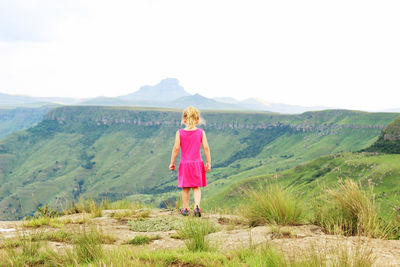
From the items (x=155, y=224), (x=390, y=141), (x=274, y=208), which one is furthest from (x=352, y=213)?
(x=390, y=141)

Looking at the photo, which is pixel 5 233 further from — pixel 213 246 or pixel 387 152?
pixel 387 152

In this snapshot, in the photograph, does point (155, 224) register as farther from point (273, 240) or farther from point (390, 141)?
point (390, 141)

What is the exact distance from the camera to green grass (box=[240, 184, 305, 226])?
7059mm

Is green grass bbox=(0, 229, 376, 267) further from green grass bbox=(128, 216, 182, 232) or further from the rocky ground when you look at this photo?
green grass bbox=(128, 216, 182, 232)

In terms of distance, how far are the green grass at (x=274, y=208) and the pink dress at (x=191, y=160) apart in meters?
2.09

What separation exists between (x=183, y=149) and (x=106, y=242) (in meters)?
4.01

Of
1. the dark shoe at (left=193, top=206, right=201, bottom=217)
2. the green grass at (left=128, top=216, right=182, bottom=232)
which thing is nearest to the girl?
the dark shoe at (left=193, top=206, right=201, bottom=217)

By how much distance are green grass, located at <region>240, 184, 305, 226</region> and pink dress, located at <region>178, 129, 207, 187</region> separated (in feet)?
6.84

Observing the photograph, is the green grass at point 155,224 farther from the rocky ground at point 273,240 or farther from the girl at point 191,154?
the girl at point 191,154

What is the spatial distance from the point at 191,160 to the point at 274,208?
121 inches

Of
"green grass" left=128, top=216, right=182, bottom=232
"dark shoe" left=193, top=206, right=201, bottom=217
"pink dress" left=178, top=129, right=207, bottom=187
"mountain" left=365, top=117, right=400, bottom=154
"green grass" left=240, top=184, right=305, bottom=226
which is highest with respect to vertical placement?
"pink dress" left=178, top=129, right=207, bottom=187

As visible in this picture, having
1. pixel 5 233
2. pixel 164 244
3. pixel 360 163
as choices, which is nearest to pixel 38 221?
pixel 5 233

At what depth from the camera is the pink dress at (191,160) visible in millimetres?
9305

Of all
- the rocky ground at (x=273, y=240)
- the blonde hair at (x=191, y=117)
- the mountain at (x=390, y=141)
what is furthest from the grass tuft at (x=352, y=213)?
the mountain at (x=390, y=141)
